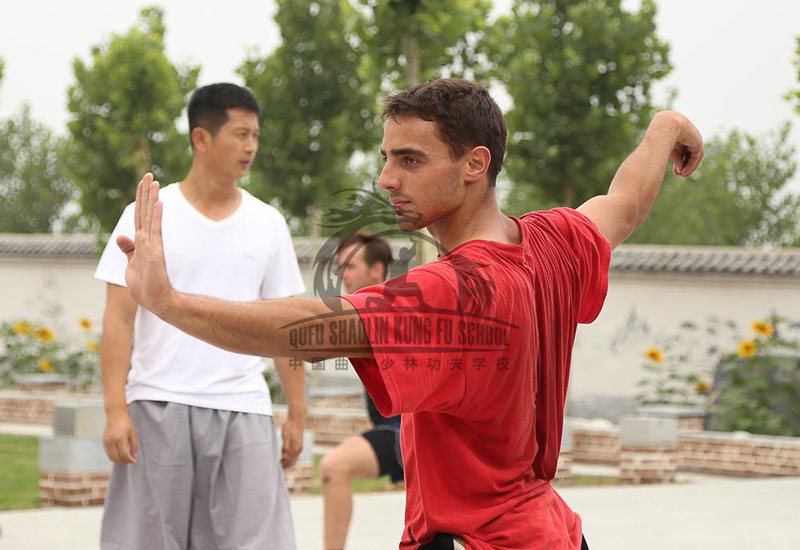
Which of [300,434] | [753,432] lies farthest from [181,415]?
[753,432]

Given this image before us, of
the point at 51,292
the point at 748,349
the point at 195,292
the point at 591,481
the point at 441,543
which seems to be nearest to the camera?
the point at 441,543

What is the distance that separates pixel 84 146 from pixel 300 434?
51.9 ft

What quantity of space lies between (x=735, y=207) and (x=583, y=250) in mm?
34501

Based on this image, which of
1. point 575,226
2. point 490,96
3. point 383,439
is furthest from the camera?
point 383,439

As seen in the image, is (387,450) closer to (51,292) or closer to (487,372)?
(487,372)

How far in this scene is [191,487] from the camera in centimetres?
408

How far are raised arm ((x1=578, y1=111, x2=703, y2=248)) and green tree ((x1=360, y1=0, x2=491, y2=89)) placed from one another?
9121mm

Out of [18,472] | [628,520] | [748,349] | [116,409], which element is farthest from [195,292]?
[748,349]

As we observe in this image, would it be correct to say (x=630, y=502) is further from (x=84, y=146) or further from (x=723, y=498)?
(x=84, y=146)

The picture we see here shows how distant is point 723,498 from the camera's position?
33.0ft

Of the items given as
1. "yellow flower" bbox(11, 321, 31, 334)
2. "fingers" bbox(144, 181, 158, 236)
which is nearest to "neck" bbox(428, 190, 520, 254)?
"fingers" bbox(144, 181, 158, 236)

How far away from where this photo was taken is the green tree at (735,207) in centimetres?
3503

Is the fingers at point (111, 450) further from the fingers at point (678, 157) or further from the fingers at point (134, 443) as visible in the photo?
the fingers at point (678, 157)

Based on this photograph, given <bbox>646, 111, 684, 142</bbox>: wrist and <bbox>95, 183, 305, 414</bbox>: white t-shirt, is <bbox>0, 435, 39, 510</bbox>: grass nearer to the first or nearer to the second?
<bbox>95, 183, 305, 414</bbox>: white t-shirt
